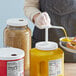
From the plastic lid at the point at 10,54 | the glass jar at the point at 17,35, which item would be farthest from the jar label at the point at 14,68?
the glass jar at the point at 17,35

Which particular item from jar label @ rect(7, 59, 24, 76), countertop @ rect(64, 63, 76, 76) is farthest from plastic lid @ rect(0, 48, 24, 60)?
Answer: countertop @ rect(64, 63, 76, 76)

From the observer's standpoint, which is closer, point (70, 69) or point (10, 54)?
point (10, 54)

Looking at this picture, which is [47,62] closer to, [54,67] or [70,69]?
[54,67]

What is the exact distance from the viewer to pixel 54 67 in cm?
91

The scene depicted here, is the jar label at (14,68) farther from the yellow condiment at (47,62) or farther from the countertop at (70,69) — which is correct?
the countertop at (70,69)

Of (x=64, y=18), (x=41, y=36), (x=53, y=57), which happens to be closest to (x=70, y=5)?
(x=64, y=18)

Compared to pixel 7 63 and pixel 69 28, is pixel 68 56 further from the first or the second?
pixel 7 63

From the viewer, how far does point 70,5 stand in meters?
1.38

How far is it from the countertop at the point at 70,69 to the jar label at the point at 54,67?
0.42 ft

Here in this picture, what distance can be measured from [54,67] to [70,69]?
0.62 feet

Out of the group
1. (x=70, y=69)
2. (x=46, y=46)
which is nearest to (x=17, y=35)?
(x=46, y=46)

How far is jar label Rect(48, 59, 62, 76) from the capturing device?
0.91 metres

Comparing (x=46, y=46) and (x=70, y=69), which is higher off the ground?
(x=46, y=46)

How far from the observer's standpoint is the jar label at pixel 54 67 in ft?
2.98
